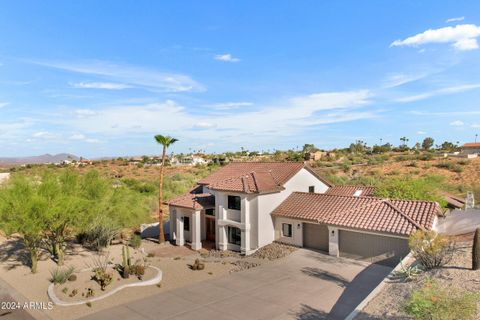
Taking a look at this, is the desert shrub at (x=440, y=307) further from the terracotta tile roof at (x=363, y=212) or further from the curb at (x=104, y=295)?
the curb at (x=104, y=295)

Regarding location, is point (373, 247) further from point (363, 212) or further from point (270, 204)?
point (270, 204)

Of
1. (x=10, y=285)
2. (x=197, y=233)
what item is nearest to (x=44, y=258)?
(x=10, y=285)

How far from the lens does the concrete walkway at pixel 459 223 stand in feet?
80.1

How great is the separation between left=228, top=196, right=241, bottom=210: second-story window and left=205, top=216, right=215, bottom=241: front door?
3.50 metres

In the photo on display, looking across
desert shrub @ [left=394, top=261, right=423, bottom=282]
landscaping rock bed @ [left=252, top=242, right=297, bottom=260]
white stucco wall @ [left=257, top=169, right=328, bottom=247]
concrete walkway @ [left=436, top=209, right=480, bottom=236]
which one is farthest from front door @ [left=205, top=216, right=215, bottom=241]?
concrete walkway @ [left=436, top=209, right=480, bottom=236]

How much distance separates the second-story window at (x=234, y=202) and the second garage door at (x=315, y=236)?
5.14 metres

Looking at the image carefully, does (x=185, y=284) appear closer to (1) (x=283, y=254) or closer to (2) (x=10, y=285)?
(1) (x=283, y=254)

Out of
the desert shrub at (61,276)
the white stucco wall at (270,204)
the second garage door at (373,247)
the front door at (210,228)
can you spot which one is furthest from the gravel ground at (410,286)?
the front door at (210,228)

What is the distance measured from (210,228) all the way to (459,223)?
19.4 metres

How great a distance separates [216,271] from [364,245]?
9.64 metres

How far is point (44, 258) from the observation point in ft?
78.6

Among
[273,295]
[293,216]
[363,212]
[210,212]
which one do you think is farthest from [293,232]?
[273,295]

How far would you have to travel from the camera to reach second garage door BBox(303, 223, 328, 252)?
2442 cm

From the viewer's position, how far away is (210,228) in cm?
2958
